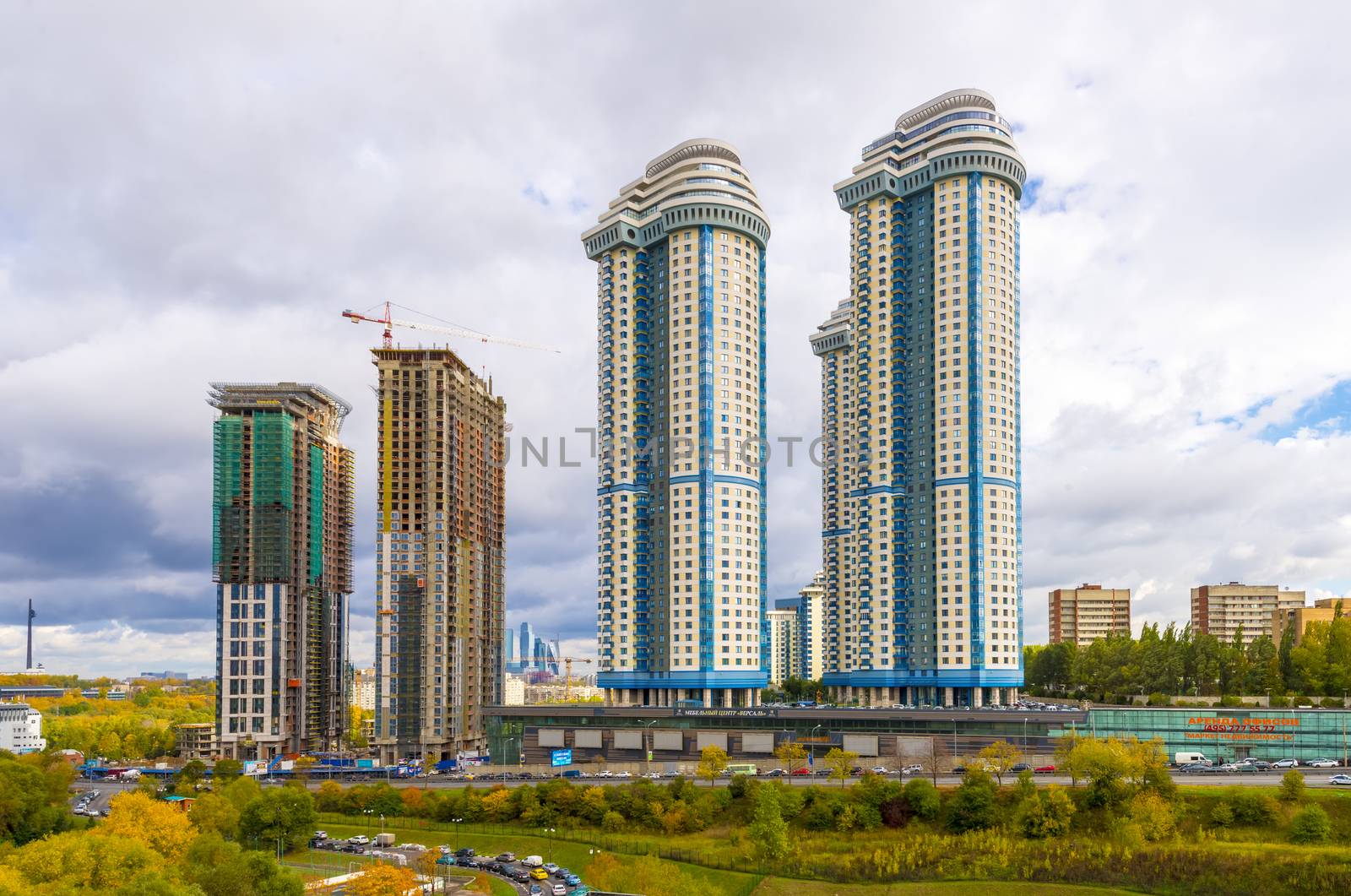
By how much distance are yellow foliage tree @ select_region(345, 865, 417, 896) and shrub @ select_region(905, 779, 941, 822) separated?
52.5 metres

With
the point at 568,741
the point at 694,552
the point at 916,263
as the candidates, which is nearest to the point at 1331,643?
the point at 916,263

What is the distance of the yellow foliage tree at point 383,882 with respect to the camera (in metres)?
88.4

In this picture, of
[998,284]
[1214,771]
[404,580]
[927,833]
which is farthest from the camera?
[404,580]

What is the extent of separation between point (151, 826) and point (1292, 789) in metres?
112

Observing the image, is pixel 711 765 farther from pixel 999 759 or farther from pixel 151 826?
pixel 151 826

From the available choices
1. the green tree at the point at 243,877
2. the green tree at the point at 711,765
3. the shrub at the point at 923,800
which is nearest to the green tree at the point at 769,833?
the shrub at the point at 923,800

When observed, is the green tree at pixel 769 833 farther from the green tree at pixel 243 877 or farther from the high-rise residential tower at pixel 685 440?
the high-rise residential tower at pixel 685 440

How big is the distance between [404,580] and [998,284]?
112 metres

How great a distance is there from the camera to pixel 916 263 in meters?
179

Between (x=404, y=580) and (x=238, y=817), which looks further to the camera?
(x=404, y=580)

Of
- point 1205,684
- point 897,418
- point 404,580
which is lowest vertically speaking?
point 1205,684

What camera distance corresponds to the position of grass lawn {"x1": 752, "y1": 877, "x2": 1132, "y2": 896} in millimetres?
96125

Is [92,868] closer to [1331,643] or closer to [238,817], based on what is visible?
[238,817]

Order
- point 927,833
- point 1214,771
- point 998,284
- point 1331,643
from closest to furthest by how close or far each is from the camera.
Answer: point 927,833 < point 1214,771 < point 1331,643 < point 998,284
